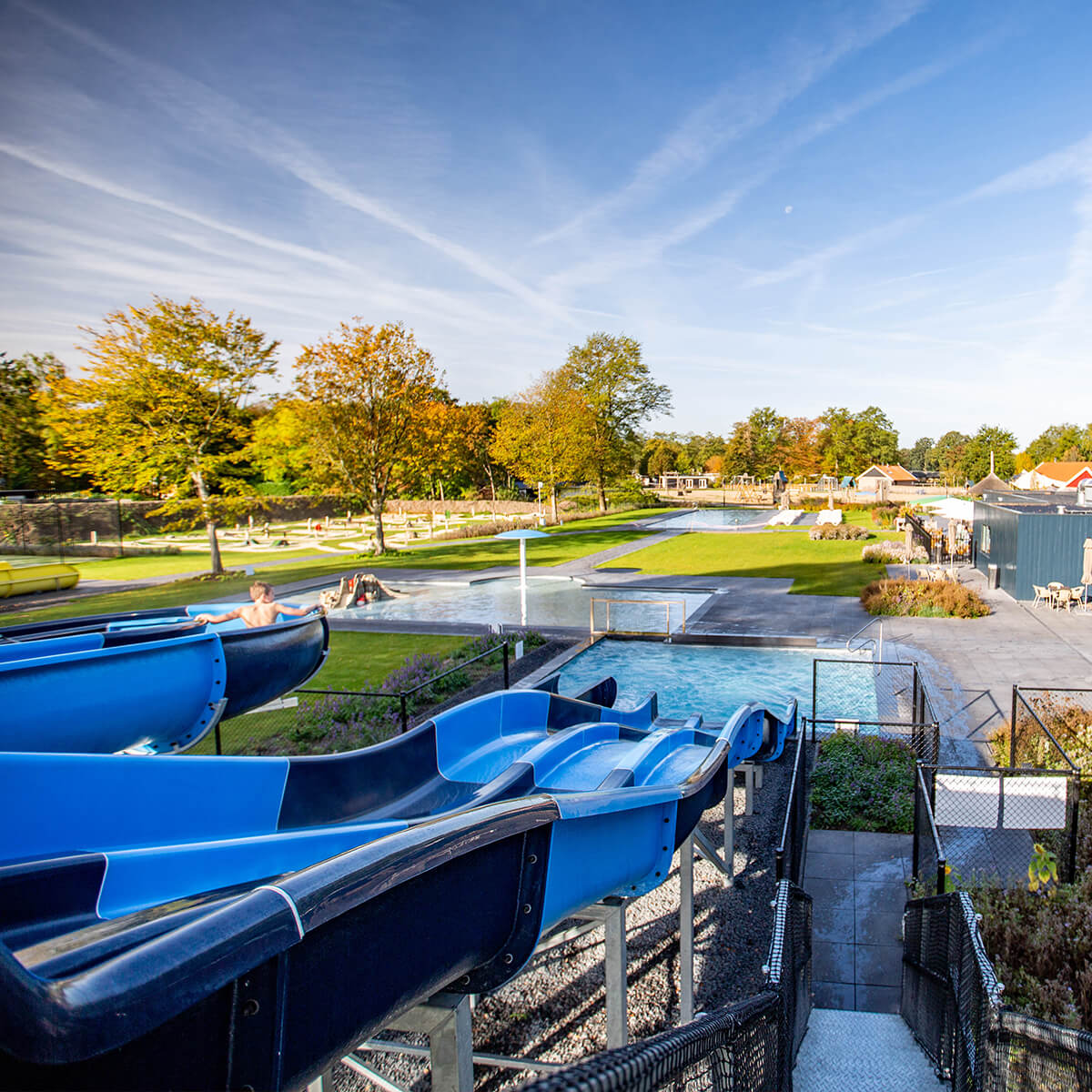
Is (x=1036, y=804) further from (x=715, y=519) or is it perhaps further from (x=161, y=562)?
(x=715, y=519)

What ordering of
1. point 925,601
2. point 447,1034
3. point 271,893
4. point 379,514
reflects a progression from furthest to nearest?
point 379,514 < point 925,601 < point 447,1034 < point 271,893

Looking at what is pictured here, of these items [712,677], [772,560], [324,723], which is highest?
[772,560]

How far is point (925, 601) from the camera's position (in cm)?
1838

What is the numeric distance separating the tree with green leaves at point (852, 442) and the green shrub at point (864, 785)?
82864 millimetres

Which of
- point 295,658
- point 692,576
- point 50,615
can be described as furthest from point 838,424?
point 295,658

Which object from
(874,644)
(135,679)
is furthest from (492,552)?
(135,679)

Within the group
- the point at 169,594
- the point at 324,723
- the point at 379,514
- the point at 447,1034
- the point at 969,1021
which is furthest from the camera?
the point at 379,514

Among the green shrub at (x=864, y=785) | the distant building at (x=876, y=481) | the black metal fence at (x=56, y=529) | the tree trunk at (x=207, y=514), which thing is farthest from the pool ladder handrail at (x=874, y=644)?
the distant building at (x=876, y=481)

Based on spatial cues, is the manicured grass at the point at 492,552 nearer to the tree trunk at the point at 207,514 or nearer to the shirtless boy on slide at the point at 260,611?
the tree trunk at the point at 207,514

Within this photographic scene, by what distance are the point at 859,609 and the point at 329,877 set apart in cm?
1884

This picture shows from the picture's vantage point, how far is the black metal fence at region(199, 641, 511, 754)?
9.87 m

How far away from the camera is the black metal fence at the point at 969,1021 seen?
8.23ft

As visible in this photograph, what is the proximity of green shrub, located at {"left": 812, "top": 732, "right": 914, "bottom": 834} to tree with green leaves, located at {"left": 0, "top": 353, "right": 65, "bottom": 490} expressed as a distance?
4547 centimetres

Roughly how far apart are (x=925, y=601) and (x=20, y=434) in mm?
48588
